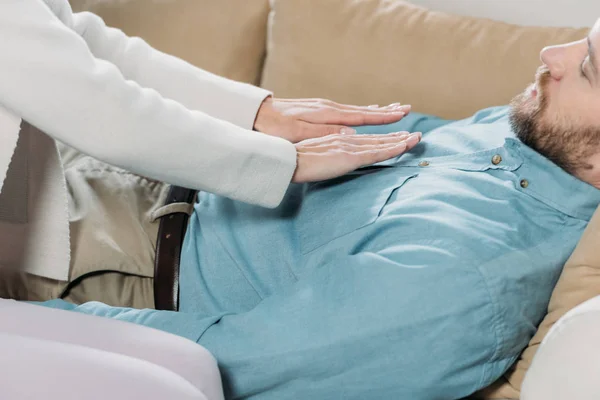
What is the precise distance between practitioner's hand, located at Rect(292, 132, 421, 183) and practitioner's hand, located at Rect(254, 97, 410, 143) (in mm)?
102

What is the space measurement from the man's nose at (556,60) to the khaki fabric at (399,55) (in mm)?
293

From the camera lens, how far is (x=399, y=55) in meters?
1.62

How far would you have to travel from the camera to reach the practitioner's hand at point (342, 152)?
3.76 feet

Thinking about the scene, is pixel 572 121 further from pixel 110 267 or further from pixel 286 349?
pixel 110 267

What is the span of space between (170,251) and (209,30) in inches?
28.7

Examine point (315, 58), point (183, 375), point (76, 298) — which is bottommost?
point (76, 298)

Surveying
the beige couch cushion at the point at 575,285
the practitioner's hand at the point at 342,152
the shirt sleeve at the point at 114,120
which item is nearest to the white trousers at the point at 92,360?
the shirt sleeve at the point at 114,120

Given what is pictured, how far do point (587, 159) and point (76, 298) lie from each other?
0.89 metres

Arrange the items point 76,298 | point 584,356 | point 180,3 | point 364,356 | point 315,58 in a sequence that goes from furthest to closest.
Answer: point 180,3, point 315,58, point 76,298, point 364,356, point 584,356

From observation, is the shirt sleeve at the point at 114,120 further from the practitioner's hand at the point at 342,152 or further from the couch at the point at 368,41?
the couch at the point at 368,41

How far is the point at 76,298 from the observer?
124 centimetres

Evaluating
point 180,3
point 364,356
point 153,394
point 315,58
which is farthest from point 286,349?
point 180,3

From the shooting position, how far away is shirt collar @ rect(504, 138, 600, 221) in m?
1.17

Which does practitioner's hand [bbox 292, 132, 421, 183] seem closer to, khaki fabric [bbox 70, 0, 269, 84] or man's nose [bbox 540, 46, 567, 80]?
man's nose [bbox 540, 46, 567, 80]
